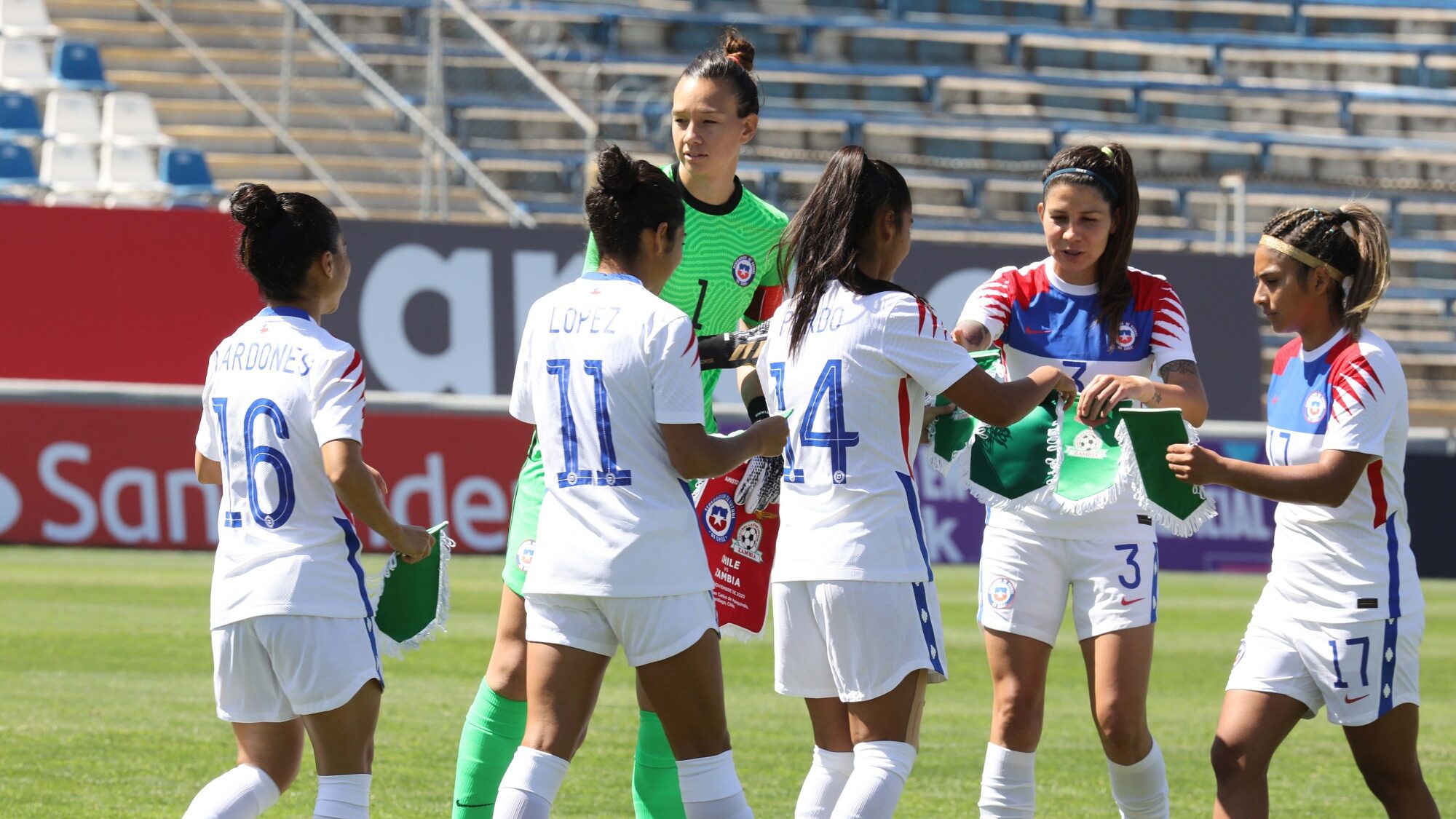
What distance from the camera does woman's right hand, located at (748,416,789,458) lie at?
4.00 m

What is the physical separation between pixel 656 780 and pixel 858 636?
1058 millimetres

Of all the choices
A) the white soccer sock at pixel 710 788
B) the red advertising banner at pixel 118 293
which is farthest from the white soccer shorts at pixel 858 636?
the red advertising banner at pixel 118 293

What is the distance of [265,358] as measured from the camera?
3.99 metres

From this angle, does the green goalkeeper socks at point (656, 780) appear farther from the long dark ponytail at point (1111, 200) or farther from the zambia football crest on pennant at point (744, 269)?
the long dark ponytail at point (1111, 200)

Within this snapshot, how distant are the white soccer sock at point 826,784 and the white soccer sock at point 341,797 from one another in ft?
3.34

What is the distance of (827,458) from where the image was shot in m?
4.06

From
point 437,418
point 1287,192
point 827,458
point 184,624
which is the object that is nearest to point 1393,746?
point 827,458

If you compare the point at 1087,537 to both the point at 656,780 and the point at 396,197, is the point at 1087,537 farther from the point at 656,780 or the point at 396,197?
the point at 396,197

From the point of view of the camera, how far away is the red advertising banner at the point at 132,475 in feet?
41.9

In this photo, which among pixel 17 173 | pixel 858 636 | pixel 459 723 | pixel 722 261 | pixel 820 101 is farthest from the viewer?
pixel 820 101

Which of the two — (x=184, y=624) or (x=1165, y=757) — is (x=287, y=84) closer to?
(x=184, y=624)

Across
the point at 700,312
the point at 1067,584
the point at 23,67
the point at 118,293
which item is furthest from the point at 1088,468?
the point at 23,67

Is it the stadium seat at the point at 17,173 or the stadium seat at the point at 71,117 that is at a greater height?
the stadium seat at the point at 71,117

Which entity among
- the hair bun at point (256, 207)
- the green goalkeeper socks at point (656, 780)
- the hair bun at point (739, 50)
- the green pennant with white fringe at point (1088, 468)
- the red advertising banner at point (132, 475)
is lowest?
the red advertising banner at point (132, 475)
